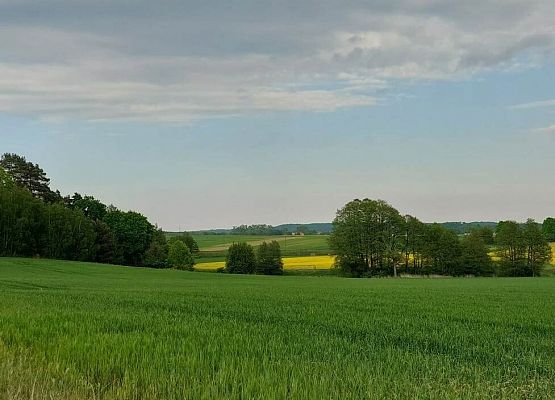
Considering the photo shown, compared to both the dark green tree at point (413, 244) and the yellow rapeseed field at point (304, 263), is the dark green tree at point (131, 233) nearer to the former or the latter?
the yellow rapeseed field at point (304, 263)

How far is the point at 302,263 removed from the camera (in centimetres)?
11212

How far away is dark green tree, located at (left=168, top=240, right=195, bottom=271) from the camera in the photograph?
109 metres

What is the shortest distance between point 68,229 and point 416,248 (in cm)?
6086

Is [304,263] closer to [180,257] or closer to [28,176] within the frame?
[180,257]

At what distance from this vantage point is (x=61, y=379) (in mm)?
5754

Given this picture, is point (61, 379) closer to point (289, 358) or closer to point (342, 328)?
point (289, 358)

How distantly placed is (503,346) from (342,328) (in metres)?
3.14

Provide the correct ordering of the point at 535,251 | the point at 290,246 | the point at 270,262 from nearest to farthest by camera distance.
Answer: the point at 535,251, the point at 270,262, the point at 290,246

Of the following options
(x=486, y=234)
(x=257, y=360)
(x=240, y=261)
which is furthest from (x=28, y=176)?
(x=257, y=360)

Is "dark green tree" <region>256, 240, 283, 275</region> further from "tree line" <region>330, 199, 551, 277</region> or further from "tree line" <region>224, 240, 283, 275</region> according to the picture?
"tree line" <region>330, 199, 551, 277</region>

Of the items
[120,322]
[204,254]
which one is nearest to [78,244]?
[204,254]

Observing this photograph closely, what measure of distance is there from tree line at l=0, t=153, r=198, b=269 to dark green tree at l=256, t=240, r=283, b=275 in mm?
15537

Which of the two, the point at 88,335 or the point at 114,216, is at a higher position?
the point at 114,216

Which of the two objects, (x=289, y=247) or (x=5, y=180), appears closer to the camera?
(x=5, y=180)
